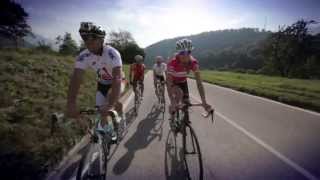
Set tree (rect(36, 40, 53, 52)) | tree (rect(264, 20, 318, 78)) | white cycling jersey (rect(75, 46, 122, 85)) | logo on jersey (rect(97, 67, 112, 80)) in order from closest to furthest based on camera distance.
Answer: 1. white cycling jersey (rect(75, 46, 122, 85))
2. logo on jersey (rect(97, 67, 112, 80))
3. tree (rect(36, 40, 53, 52))
4. tree (rect(264, 20, 318, 78))

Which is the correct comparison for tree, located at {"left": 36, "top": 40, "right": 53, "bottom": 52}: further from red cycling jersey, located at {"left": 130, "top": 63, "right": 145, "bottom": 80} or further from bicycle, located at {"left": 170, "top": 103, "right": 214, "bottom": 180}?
bicycle, located at {"left": 170, "top": 103, "right": 214, "bottom": 180}

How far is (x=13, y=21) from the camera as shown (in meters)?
50.1

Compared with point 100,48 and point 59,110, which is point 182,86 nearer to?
point 100,48

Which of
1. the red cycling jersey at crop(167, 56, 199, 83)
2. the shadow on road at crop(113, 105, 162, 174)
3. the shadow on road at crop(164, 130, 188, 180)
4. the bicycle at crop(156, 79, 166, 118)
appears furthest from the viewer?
the bicycle at crop(156, 79, 166, 118)

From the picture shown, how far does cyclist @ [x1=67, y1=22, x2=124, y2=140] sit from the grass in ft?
5.77

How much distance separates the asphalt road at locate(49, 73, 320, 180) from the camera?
580 cm

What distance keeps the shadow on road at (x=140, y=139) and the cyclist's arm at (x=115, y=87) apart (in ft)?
6.22

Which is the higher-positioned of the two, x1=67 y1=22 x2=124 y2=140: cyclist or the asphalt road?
x1=67 y1=22 x2=124 y2=140: cyclist

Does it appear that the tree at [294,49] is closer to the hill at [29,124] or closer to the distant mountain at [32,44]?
the distant mountain at [32,44]

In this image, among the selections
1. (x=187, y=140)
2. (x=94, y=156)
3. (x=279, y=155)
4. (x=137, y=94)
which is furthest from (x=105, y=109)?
(x=137, y=94)

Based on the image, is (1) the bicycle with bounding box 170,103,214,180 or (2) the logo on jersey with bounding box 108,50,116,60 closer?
(2) the logo on jersey with bounding box 108,50,116,60

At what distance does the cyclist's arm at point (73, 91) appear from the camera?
4340 mm

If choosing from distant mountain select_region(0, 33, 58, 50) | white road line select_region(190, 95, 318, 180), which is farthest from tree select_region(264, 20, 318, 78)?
white road line select_region(190, 95, 318, 180)

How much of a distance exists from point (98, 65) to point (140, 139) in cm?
375
